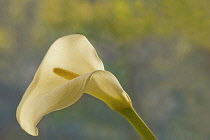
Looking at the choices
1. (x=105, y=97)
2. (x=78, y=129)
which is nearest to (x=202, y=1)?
(x=78, y=129)

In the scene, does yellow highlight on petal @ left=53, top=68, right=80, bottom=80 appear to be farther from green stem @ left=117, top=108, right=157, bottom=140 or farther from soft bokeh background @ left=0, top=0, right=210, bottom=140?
soft bokeh background @ left=0, top=0, right=210, bottom=140

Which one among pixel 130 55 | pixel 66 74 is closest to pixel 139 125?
pixel 66 74

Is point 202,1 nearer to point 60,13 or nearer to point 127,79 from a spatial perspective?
point 127,79

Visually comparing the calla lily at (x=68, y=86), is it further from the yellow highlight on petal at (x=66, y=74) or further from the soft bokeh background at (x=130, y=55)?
the soft bokeh background at (x=130, y=55)

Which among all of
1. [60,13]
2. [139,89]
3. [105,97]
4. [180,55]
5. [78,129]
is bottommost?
[78,129]

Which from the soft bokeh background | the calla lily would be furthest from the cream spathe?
the soft bokeh background

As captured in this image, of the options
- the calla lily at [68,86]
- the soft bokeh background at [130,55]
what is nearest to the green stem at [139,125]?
the calla lily at [68,86]
